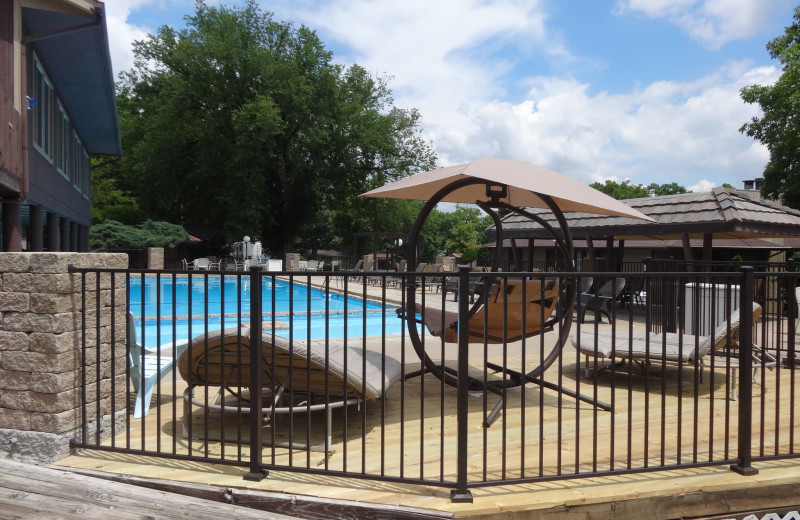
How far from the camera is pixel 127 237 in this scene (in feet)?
90.8

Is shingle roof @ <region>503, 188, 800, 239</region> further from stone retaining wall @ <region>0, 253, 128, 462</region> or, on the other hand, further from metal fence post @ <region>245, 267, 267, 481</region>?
stone retaining wall @ <region>0, 253, 128, 462</region>

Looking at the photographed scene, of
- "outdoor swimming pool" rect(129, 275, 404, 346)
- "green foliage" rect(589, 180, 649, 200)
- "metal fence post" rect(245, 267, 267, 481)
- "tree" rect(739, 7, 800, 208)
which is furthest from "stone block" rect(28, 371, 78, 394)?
"green foliage" rect(589, 180, 649, 200)

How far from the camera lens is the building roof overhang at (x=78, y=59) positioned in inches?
403

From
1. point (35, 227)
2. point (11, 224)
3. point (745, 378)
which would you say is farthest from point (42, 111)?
point (745, 378)

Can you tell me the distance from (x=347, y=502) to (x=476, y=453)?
1009 mm

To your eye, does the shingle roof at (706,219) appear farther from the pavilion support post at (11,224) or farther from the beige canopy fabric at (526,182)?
the pavilion support post at (11,224)

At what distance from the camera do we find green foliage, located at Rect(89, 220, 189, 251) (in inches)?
1072

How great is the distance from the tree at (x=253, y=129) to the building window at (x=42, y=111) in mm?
16765

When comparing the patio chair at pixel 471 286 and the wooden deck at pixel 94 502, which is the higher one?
the patio chair at pixel 471 286

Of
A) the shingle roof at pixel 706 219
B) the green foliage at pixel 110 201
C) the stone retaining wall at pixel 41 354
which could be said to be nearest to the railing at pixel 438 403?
the stone retaining wall at pixel 41 354

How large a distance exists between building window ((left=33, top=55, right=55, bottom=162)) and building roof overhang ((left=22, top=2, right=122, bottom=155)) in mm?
351

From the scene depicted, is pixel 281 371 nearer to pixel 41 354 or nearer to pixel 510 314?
pixel 41 354

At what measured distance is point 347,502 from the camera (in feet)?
9.18

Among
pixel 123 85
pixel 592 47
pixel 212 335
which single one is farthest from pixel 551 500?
pixel 123 85
